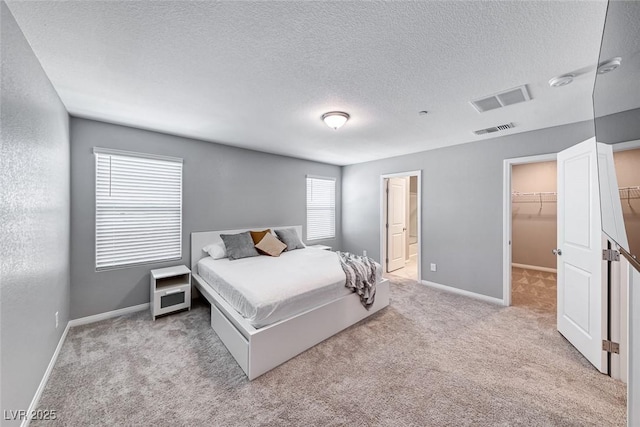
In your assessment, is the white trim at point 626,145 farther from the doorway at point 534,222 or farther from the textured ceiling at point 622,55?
the doorway at point 534,222

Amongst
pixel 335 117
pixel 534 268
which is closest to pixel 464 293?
pixel 534 268

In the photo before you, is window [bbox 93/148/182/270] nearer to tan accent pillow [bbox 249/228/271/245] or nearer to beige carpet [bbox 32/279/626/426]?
beige carpet [bbox 32/279/626/426]

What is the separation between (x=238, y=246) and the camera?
374 cm

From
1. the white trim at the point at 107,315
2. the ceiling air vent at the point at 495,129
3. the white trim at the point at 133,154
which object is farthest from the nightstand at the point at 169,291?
the ceiling air vent at the point at 495,129

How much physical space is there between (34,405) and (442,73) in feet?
12.6

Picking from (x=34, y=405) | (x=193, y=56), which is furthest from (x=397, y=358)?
(x=193, y=56)

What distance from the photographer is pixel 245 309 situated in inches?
88.4

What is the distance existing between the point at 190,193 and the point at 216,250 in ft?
3.13

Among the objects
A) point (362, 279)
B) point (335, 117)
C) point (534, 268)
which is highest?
point (335, 117)

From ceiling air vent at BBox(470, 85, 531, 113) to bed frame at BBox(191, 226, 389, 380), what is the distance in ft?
8.08

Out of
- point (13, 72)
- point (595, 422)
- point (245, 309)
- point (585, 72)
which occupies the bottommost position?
point (595, 422)

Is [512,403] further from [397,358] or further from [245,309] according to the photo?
[245,309]

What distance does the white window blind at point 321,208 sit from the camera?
17.7ft

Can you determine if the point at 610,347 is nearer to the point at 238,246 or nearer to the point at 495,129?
the point at 495,129
